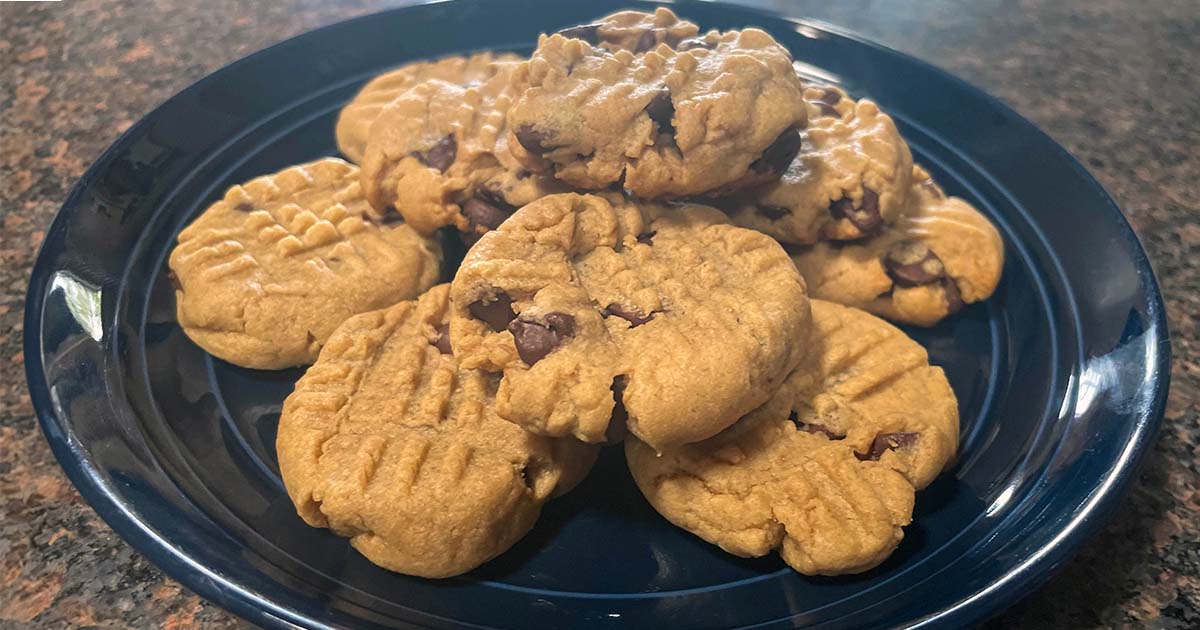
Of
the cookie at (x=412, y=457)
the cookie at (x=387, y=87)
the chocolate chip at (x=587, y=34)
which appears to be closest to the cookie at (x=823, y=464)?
the cookie at (x=412, y=457)

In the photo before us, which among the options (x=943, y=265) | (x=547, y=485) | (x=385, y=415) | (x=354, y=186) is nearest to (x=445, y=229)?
(x=354, y=186)

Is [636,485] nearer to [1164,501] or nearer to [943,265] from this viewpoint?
[943,265]

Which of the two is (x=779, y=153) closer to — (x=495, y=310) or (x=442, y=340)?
(x=495, y=310)

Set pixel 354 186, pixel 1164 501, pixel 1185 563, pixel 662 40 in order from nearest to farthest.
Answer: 1. pixel 1185 563
2. pixel 1164 501
3. pixel 662 40
4. pixel 354 186

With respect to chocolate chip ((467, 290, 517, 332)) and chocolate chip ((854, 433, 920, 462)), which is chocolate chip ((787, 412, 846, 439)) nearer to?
chocolate chip ((854, 433, 920, 462))

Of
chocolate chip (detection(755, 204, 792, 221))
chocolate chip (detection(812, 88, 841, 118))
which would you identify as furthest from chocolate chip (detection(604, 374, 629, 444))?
chocolate chip (detection(812, 88, 841, 118))

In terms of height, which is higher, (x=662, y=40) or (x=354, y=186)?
(x=662, y=40)

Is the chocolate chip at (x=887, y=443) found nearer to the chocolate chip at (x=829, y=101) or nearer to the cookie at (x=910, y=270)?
the cookie at (x=910, y=270)
